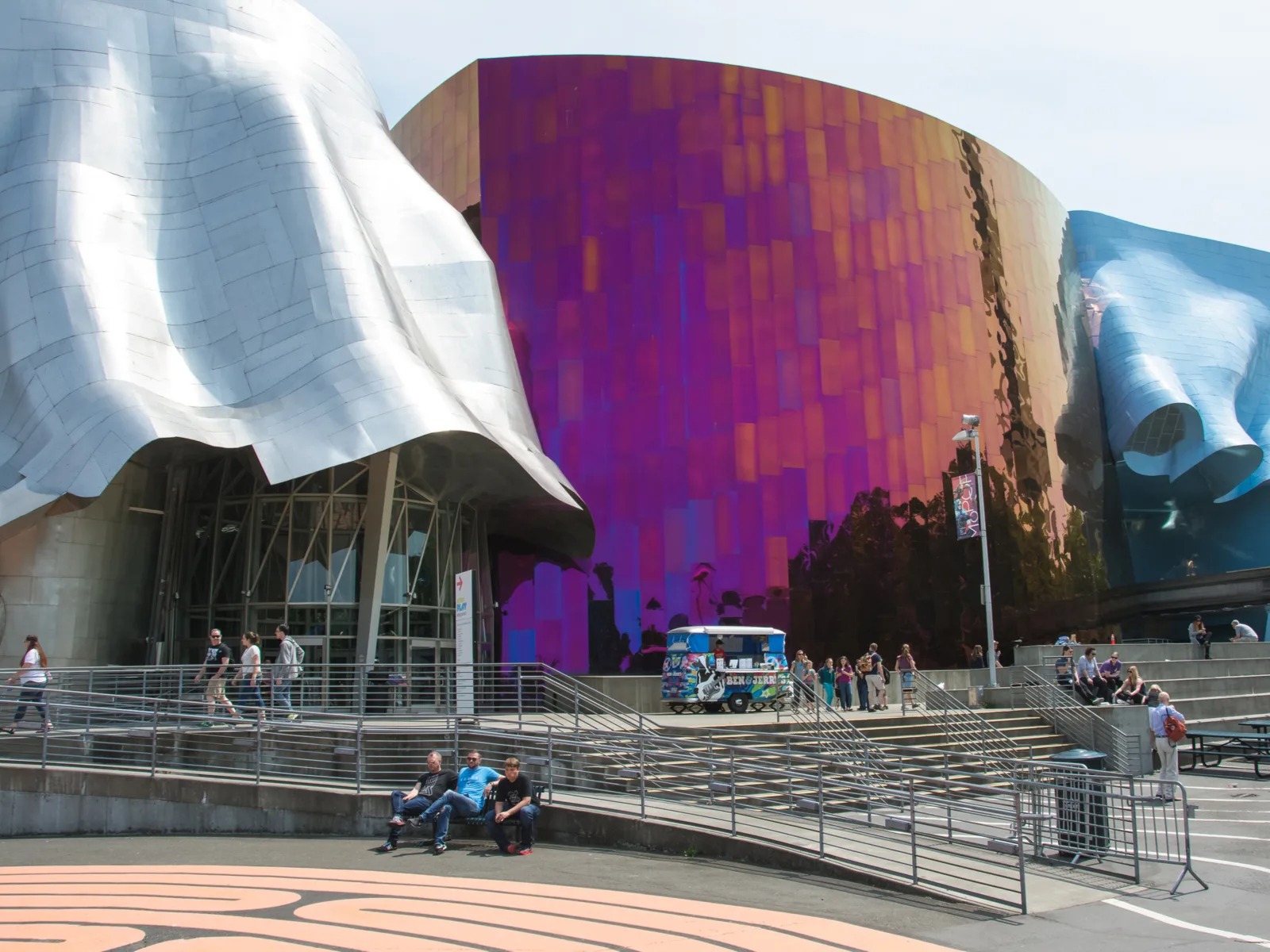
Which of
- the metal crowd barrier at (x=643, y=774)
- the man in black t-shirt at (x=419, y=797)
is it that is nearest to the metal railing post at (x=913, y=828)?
the metal crowd barrier at (x=643, y=774)

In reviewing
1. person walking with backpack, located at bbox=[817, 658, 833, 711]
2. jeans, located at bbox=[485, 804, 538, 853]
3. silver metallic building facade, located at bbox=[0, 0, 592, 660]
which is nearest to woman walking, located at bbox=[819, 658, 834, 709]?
person walking with backpack, located at bbox=[817, 658, 833, 711]

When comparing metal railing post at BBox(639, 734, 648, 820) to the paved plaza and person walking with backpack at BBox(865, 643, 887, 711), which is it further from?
person walking with backpack at BBox(865, 643, 887, 711)

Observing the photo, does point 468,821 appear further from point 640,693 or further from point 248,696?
point 640,693

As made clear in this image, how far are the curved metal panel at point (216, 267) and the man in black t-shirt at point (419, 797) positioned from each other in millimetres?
8952

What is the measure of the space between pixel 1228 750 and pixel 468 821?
16.9 metres

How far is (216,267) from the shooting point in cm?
2419

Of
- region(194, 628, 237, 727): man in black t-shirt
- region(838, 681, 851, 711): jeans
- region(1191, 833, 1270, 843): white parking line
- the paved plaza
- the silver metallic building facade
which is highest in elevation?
the silver metallic building facade

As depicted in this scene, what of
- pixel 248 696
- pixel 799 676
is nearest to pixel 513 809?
pixel 248 696

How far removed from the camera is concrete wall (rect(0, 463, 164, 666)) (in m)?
21.9

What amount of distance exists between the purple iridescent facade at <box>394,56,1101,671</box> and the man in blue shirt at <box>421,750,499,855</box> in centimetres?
1620

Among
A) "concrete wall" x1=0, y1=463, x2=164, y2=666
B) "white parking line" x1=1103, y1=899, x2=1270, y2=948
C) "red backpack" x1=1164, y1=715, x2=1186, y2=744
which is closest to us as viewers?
"white parking line" x1=1103, y1=899, x2=1270, y2=948

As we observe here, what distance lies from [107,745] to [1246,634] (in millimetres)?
33043

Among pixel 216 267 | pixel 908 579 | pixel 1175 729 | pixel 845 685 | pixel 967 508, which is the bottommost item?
pixel 1175 729

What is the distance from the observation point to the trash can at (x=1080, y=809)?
1165 cm
